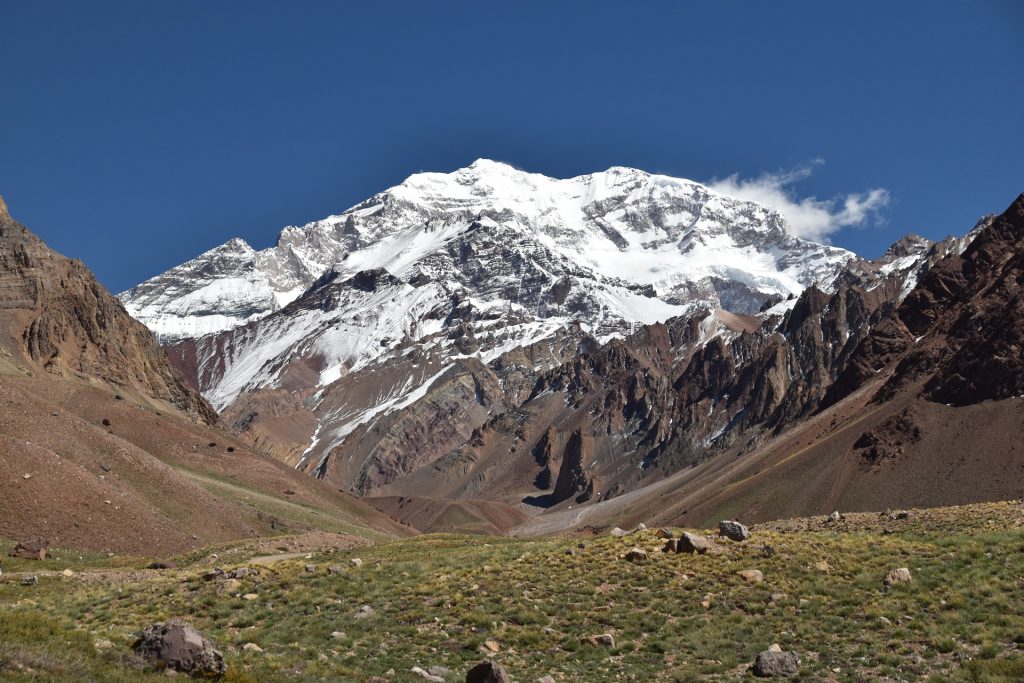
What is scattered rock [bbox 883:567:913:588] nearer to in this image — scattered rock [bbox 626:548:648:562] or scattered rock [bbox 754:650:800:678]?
scattered rock [bbox 754:650:800:678]

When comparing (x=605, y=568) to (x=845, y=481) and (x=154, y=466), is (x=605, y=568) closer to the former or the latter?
(x=154, y=466)

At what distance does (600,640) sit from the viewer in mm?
25578

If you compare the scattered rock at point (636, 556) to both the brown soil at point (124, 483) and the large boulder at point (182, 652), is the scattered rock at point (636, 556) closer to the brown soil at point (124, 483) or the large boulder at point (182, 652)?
the large boulder at point (182, 652)

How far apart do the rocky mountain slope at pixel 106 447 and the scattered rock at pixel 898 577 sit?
44547 millimetres

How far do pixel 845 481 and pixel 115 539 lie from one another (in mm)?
105668

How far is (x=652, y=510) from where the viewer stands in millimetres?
184750

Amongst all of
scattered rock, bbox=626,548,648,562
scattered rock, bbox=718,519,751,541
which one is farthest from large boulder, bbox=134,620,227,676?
scattered rock, bbox=718,519,751,541

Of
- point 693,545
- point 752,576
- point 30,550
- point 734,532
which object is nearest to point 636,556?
point 693,545

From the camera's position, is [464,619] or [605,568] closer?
[464,619]

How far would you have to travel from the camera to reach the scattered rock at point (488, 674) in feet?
67.0

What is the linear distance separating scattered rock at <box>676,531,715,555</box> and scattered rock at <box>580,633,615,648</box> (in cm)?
764

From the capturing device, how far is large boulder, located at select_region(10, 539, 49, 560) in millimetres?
45438

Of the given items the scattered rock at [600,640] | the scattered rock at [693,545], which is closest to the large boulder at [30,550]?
the scattered rock at [693,545]

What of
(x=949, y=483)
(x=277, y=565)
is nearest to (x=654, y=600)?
(x=277, y=565)
